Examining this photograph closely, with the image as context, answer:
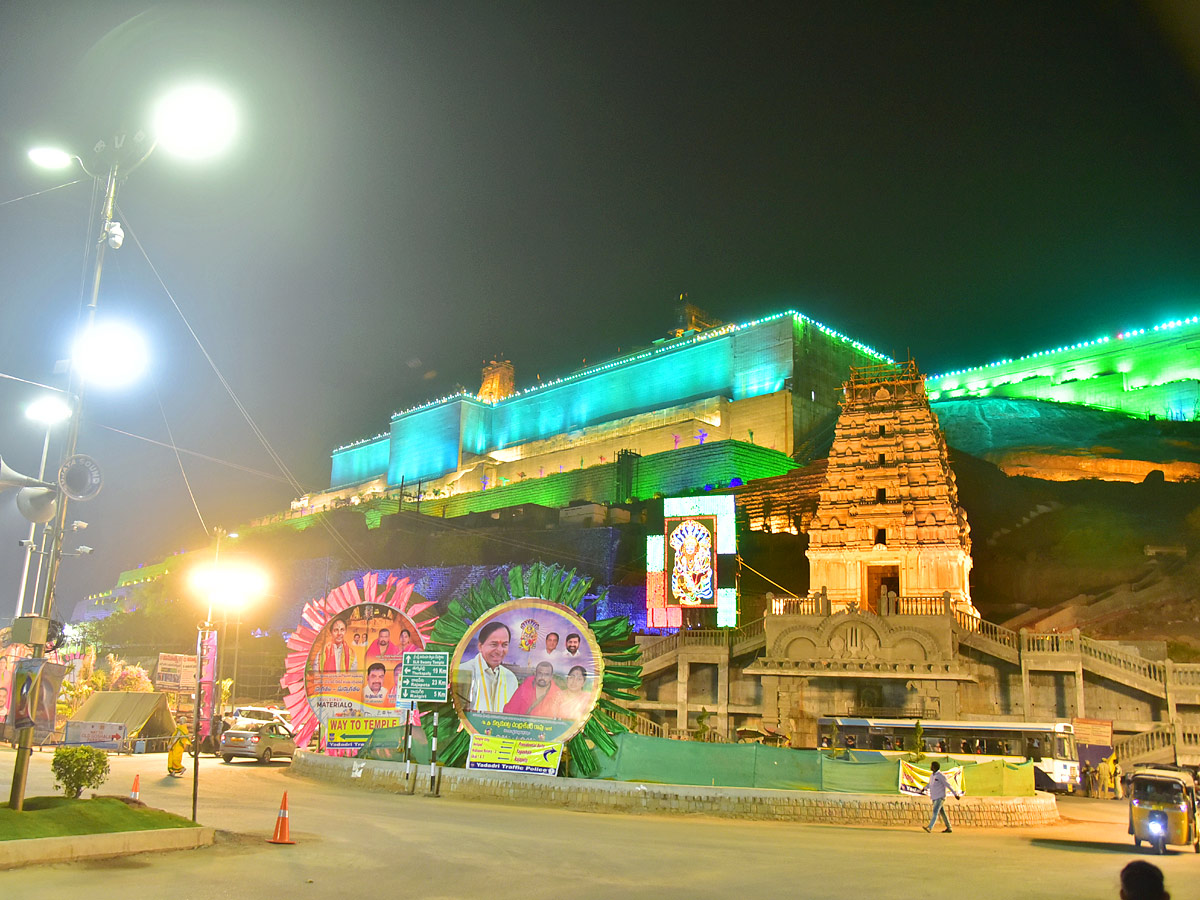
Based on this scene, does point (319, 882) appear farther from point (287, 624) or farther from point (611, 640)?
Result: point (287, 624)

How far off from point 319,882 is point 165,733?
23335mm

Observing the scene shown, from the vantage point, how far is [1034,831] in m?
19.4

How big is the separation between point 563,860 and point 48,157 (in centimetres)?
1183

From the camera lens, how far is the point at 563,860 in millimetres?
13695

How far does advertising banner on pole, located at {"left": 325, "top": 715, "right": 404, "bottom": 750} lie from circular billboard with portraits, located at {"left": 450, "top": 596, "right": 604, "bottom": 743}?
3.20m

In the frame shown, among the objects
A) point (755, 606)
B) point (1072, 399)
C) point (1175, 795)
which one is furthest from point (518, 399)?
point (1175, 795)

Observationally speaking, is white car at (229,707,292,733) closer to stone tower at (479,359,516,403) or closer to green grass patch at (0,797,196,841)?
green grass patch at (0,797,196,841)

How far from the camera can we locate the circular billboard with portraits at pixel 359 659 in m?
25.3

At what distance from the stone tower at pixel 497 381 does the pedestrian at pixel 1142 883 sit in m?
110

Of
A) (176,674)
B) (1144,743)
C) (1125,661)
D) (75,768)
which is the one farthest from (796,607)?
(75,768)

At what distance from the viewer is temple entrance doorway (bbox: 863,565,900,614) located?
133 feet

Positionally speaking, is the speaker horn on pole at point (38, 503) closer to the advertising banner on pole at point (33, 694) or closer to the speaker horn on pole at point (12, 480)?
the speaker horn on pole at point (12, 480)

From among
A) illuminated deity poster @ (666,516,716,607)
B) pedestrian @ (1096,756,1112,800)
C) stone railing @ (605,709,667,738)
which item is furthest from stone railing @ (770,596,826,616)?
pedestrian @ (1096,756,1112,800)

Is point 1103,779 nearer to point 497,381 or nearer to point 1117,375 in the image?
point 1117,375
